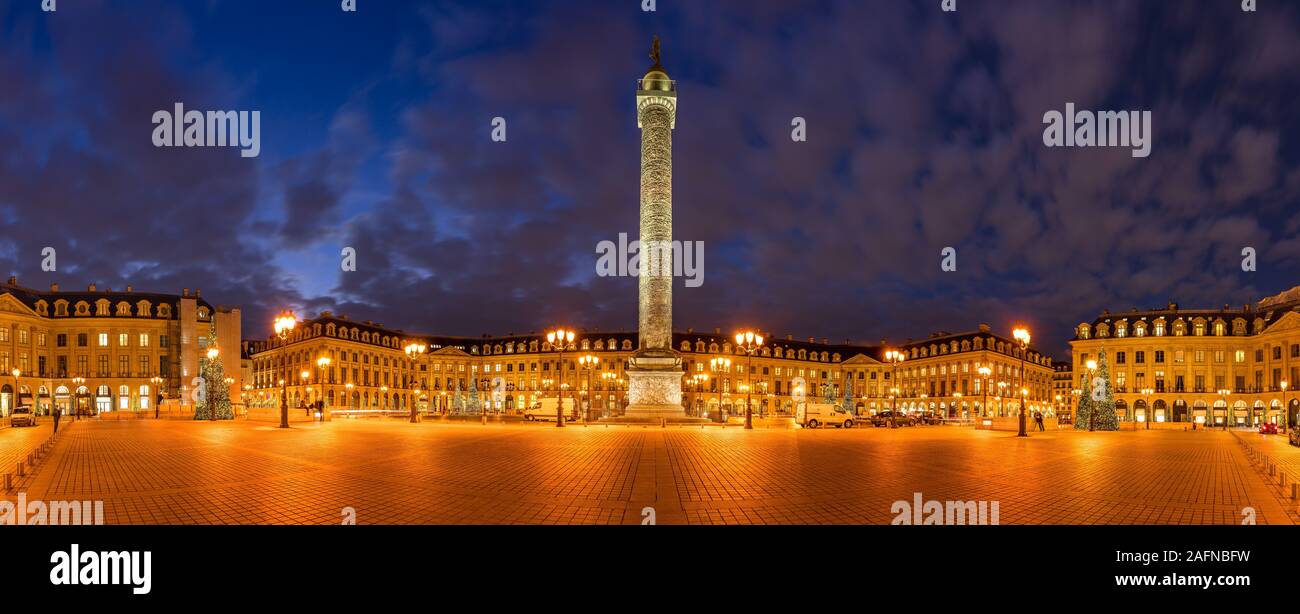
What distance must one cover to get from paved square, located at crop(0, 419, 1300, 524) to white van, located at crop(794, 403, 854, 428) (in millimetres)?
21365

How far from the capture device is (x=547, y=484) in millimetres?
13203

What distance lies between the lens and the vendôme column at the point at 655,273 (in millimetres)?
42562

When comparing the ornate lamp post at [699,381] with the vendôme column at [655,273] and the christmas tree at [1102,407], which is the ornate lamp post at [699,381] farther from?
the christmas tree at [1102,407]

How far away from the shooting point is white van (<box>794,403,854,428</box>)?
4406 cm

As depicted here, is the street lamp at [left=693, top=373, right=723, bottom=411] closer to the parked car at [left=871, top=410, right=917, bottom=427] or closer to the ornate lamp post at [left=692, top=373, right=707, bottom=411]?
the ornate lamp post at [left=692, top=373, right=707, bottom=411]

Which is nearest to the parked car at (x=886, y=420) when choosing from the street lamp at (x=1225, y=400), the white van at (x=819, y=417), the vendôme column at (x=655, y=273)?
the white van at (x=819, y=417)

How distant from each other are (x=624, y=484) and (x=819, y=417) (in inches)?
1318

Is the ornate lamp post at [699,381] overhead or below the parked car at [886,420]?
below

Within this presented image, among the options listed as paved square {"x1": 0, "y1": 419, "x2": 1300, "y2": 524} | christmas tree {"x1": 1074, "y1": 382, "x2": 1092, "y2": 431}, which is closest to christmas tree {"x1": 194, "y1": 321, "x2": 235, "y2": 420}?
paved square {"x1": 0, "y1": 419, "x2": 1300, "y2": 524}

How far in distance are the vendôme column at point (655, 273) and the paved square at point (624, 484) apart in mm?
19668

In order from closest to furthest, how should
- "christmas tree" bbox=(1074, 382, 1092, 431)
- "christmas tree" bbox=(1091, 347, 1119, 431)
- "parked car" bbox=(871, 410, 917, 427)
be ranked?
"christmas tree" bbox=(1091, 347, 1119, 431), "christmas tree" bbox=(1074, 382, 1092, 431), "parked car" bbox=(871, 410, 917, 427)
